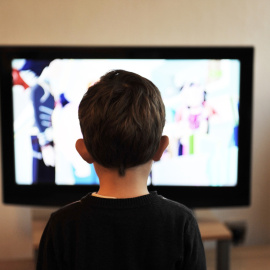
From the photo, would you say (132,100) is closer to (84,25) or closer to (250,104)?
(250,104)

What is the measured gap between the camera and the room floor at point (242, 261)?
2.16 m

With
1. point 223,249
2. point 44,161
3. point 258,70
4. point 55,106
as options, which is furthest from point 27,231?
point 258,70

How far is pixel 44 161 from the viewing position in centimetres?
198

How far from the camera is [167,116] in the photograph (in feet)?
6.38

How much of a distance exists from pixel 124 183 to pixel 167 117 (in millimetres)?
938

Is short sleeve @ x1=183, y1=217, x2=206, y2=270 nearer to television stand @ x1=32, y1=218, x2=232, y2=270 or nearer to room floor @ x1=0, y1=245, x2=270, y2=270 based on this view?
television stand @ x1=32, y1=218, x2=232, y2=270

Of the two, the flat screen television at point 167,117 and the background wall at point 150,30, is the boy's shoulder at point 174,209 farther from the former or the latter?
the background wall at point 150,30

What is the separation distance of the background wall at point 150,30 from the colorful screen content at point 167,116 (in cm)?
32

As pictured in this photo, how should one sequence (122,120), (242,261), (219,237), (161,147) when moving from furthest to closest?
(242,261)
(219,237)
(161,147)
(122,120)

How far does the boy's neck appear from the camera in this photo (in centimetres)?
104

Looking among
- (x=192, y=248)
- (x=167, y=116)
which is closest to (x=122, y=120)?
(x=192, y=248)

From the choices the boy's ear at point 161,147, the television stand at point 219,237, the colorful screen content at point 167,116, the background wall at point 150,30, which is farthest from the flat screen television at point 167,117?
the boy's ear at point 161,147

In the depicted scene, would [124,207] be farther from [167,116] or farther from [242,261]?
[242,261]

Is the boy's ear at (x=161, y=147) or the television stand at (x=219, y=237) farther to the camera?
the television stand at (x=219, y=237)
